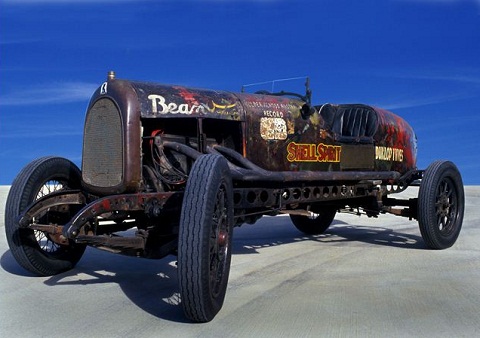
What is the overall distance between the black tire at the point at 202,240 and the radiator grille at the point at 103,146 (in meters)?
1.44

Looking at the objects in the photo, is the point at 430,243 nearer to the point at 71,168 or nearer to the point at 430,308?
the point at 430,308

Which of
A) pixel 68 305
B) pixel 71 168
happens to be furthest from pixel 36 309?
pixel 71 168

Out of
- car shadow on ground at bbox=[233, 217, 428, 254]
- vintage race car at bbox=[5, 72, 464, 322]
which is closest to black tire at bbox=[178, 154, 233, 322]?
vintage race car at bbox=[5, 72, 464, 322]

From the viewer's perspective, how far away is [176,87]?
6.13m

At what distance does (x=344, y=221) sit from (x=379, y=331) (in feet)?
28.4

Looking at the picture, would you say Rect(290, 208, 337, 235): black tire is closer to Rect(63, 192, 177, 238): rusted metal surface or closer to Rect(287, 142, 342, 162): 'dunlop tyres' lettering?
Rect(287, 142, 342, 162): 'dunlop tyres' lettering

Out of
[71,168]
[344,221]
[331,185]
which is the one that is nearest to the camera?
[71,168]

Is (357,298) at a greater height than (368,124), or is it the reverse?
(368,124)

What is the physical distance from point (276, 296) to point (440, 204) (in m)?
4.41

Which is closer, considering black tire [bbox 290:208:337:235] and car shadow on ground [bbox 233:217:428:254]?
car shadow on ground [bbox 233:217:428:254]

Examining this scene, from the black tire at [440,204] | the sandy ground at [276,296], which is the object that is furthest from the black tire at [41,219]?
the black tire at [440,204]

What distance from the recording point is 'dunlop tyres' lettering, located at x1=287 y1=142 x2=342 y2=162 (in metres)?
7.05

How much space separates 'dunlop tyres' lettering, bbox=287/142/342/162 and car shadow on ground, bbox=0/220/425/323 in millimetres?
1702

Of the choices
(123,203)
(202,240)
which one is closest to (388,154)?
(123,203)
